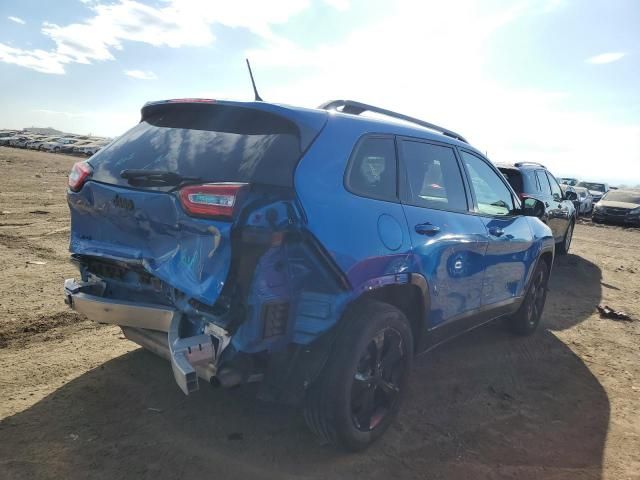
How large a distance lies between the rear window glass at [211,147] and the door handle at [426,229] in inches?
38.4

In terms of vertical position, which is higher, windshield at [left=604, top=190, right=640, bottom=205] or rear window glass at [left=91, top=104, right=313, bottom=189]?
rear window glass at [left=91, top=104, right=313, bottom=189]

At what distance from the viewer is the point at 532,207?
4.83 metres

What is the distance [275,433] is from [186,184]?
160 cm

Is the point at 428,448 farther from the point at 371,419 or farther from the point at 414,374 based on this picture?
the point at 414,374

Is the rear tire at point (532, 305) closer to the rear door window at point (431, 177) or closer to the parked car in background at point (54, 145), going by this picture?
the rear door window at point (431, 177)

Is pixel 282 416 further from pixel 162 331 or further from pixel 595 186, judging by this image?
pixel 595 186

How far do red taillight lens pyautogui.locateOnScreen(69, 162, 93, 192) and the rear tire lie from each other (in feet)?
13.4

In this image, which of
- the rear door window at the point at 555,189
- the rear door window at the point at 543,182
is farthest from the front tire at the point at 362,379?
the rear door window at the point at 555,189

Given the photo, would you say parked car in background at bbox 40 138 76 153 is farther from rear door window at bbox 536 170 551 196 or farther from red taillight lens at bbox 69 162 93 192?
red taillight lens at bbox 69 162 93 192

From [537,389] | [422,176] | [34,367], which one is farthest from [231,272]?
[537,389]

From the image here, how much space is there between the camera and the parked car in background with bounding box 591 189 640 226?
60.4 feet

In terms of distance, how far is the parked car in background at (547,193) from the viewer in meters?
8.13

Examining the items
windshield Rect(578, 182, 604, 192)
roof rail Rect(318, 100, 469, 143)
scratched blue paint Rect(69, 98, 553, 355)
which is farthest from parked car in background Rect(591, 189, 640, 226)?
scratched blue paint Rect(69, 98, 553, 355)

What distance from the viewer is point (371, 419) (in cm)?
298
